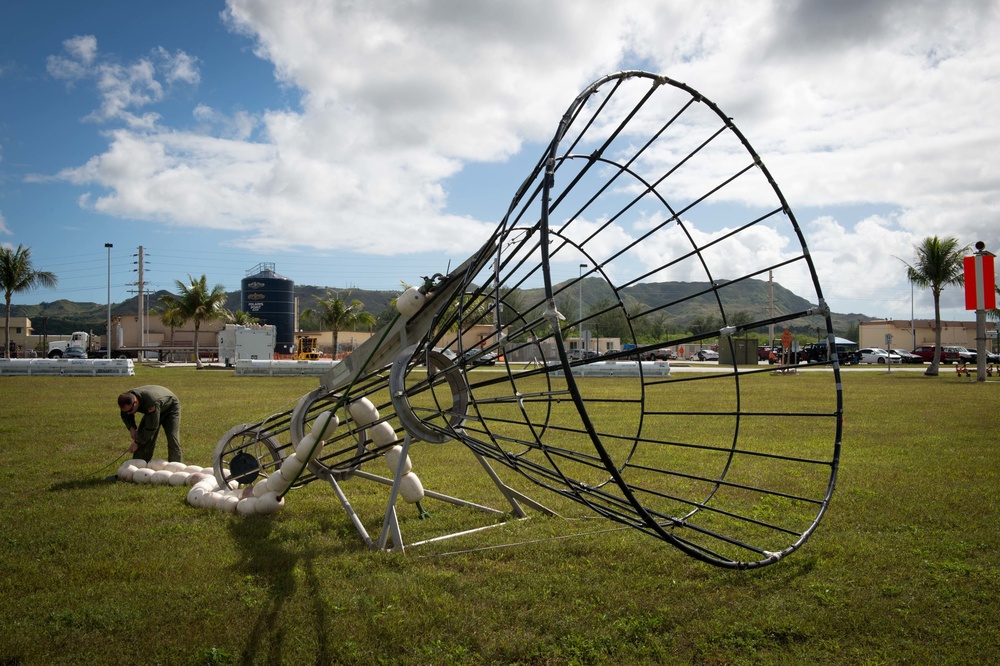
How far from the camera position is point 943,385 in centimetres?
2481

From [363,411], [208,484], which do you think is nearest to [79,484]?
[208,484]

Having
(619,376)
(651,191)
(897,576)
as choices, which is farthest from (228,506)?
(619,376)

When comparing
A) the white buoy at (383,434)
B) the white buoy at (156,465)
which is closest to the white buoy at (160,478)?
the white buoy at (156,465)

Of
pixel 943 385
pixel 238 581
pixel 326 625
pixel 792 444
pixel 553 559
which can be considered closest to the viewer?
pixel 326 625

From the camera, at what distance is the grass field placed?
3.67 m

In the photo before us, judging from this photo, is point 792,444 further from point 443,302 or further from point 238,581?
point 238,581

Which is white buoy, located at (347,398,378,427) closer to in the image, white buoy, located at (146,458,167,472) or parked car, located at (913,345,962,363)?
white buoy, located at (146,458,167,472)

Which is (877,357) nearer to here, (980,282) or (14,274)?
(980,282)

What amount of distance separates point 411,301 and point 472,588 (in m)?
2.15

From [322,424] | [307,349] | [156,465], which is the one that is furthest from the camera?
[307,349]

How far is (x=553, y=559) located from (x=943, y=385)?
81.6 feet

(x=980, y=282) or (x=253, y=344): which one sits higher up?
(x=980, y=282)

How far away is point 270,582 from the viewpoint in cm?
463

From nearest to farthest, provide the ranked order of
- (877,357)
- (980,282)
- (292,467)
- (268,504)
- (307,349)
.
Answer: (292,467)
(268,504)
(980,282)
(877,357)
(307,349)
